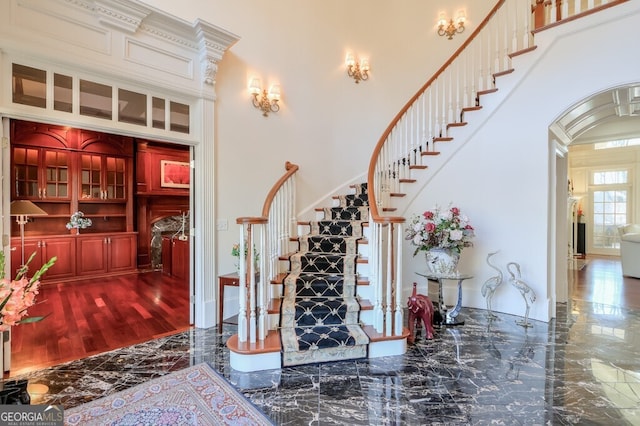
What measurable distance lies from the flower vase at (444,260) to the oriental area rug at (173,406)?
2635mm

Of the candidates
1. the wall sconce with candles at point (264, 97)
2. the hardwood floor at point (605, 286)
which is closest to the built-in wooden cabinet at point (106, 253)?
the wall sconce with candles at point (264, 97)

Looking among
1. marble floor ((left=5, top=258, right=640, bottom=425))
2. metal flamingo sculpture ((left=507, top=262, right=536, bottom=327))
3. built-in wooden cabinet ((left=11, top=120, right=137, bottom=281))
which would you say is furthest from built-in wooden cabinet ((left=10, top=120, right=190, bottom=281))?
metal flamingo sculpture ((left=507, top=262, right=536, bottom=327))

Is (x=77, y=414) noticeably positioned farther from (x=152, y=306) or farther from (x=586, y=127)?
(x=586, y=127)

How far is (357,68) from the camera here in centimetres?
574

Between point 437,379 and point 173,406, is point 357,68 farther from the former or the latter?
point 173,406

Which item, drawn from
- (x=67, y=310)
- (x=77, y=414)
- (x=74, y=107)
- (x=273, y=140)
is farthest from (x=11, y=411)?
(x=273, y=140)

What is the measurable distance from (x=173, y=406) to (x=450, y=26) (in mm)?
6957

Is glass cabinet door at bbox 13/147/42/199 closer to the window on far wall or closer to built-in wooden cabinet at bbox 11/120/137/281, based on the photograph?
built-in wooden cabinet at bbox 11/120/137/281

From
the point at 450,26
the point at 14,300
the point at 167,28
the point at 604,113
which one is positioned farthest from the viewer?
the point at 450,26

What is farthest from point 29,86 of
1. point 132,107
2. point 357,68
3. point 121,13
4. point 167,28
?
point 357,68

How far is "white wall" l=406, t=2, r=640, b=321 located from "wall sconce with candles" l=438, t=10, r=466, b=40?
2227mm

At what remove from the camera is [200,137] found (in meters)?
3.69

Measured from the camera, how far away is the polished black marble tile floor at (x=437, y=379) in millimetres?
2041

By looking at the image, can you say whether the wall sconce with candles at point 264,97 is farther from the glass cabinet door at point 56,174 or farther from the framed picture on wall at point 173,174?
the glass cabinet door at point 56,174
